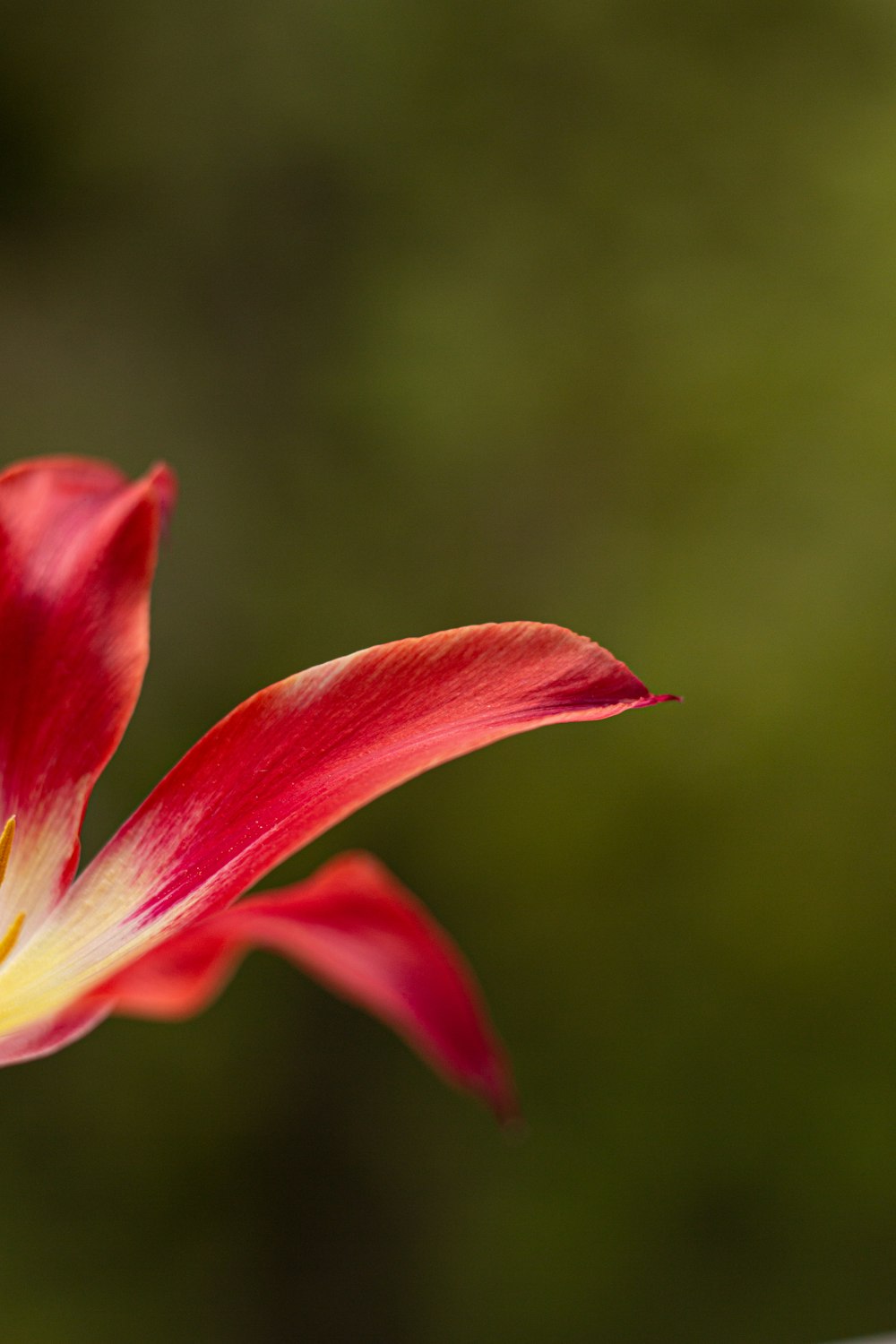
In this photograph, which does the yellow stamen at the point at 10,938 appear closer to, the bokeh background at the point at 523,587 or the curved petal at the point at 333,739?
the curved petal at the point at 333,739

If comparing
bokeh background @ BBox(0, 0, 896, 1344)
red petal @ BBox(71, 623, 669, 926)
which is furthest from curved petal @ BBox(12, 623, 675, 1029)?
bokeh background @ BBox(0, 0, 896, 1344)

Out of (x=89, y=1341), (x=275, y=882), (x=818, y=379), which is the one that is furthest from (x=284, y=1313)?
(x=818, y=379)

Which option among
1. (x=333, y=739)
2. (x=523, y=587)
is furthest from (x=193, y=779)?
(x=523, y=587)

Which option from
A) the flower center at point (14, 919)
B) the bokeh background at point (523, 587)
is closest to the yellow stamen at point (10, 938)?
the flower center at point (14, 919)

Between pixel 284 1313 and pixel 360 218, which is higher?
pixel 360 218

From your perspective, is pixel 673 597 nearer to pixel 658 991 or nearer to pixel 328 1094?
pixel 658 991
